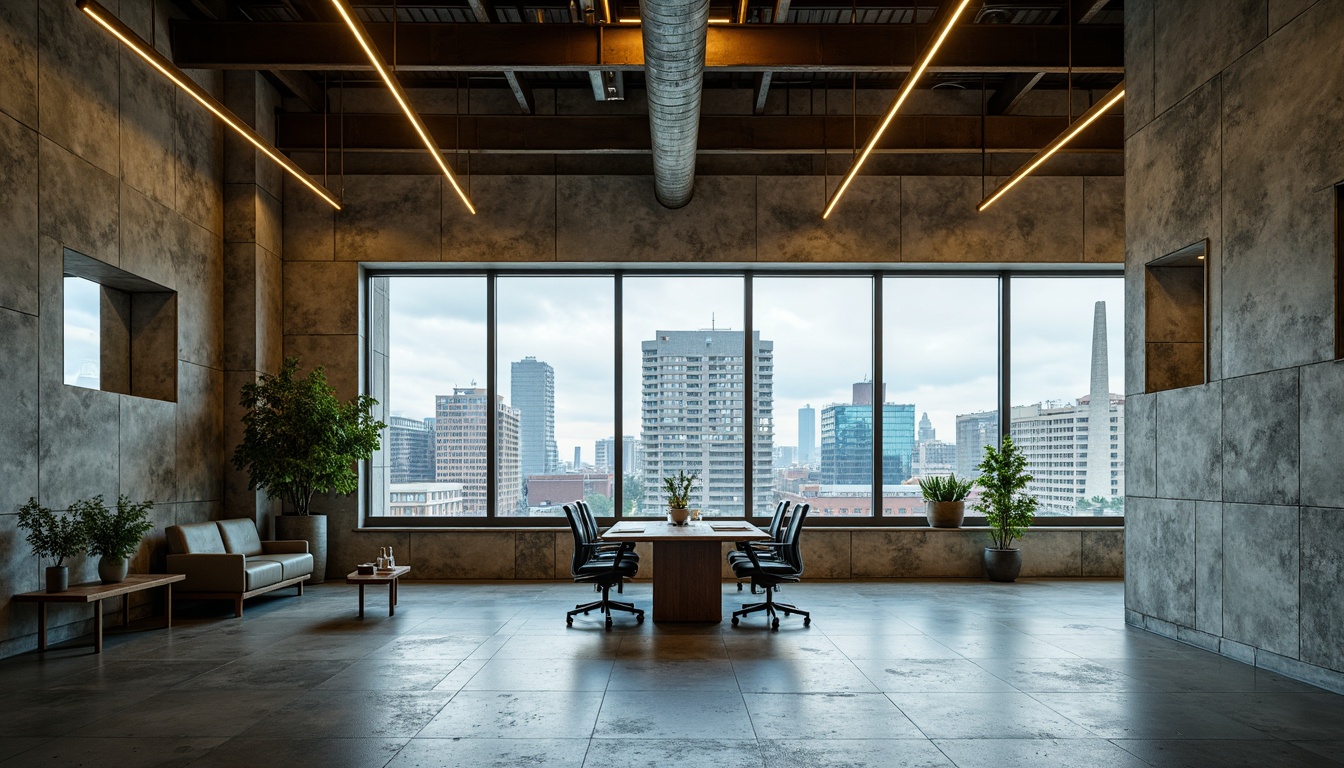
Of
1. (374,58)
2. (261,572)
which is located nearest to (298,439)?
(261,572)

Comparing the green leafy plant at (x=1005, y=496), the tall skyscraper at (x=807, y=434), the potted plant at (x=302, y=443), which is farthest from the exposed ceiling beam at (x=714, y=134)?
the green leafy plant at (x=1005, y=496)

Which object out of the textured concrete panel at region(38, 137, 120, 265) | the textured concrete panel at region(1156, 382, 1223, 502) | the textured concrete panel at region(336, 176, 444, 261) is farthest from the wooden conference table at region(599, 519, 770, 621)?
the textured concrete panel at region(336, 176, 444, 261)

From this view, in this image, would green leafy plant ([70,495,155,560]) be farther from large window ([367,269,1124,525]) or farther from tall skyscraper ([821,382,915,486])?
tall skyscraper ([821,382,915,486])

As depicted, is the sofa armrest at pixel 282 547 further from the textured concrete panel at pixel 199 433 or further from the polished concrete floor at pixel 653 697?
the polished concrete floor at pixel 653 697

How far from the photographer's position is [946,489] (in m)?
10.7

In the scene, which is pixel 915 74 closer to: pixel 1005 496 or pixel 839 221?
pixel 839 221

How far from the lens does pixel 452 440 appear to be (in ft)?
35.8

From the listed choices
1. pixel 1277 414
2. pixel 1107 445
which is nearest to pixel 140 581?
pixel 1277 414

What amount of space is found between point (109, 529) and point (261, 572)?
1.63 meters

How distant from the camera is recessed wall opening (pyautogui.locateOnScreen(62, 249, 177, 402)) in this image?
7.52 metres

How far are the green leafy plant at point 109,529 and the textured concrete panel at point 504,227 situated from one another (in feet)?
15.5

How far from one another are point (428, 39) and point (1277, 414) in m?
6.69

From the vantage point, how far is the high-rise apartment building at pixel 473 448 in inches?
428

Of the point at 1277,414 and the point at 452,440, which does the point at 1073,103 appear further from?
the point at 452,440
